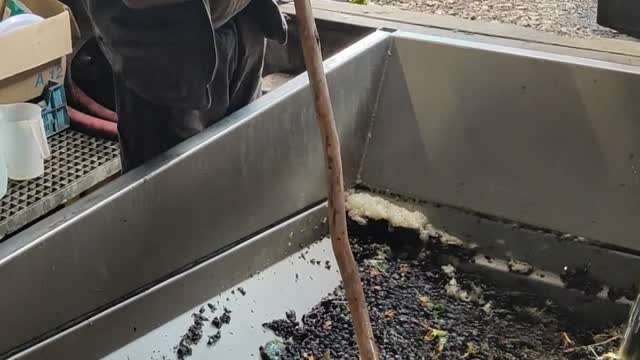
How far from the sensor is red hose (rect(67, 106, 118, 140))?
1746 mm

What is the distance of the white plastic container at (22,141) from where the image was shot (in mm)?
1586

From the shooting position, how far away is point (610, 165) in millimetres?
1492

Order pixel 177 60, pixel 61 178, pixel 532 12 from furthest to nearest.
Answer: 1. pixel 532 12
2. pixel 61 178
3. pixel 177 60

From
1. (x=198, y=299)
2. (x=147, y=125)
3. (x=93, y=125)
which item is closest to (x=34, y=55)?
(x=93, y=125)

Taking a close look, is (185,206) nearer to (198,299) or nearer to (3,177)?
(198,299)

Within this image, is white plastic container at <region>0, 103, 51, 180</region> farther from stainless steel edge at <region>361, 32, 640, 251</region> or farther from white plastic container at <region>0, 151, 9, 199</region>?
stainless steel edge at <region>361, 32, 640, 251</region>

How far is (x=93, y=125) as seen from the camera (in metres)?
1.78

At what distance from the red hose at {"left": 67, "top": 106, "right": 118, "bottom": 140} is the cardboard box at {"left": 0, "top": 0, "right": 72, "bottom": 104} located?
84mm

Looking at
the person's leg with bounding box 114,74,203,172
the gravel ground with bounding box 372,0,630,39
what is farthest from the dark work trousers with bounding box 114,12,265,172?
the gravel ground with bounding box 372,0,630,39

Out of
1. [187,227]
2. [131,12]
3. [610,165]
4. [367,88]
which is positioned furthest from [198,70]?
[610,165]

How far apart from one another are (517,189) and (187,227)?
0.62 meters

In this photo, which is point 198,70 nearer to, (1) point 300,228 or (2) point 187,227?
(2) point 187,227

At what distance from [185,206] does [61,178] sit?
1.57 ft

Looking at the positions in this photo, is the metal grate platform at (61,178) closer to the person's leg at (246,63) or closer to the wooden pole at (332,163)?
the person's leg at (246,63)
